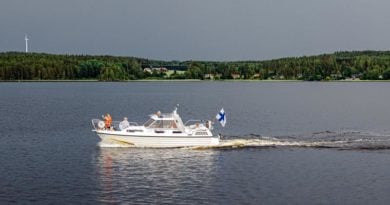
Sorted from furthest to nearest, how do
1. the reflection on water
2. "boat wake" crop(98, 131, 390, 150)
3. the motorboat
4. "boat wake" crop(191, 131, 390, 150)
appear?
"boat wake" crop(191, 131, 390, 150), "boat wake" crop(98, 131, 390, 150), the motorboat, the reflection on water

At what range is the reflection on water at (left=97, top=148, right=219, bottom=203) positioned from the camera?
3847 cm

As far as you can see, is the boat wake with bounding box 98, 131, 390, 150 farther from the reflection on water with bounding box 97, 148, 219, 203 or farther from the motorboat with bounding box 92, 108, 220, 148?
the reflection on water with bounding box 97, 148, 219, 203

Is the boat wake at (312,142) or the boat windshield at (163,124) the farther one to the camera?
the boat wake at (312,142)

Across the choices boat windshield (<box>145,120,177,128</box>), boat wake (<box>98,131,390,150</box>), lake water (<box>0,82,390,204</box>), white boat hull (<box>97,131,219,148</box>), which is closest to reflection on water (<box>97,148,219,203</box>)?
lake water (<box>0,82,390,204</box>)

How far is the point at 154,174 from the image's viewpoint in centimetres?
4491

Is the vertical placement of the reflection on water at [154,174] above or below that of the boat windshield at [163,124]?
below

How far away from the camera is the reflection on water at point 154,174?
3847cm

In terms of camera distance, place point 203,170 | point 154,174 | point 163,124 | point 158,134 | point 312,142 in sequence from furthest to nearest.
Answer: point 312,142 → point 163,124 → point 158,134 → point 203,170 → point 154,174

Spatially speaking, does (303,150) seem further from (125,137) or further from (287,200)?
(287,200)

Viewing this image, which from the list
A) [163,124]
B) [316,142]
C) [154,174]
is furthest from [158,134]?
[316,142]

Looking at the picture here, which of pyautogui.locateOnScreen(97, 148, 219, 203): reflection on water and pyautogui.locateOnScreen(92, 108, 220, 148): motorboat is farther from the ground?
pyautogui.locateOnScreen(92, 108, 220, 148): motorboat

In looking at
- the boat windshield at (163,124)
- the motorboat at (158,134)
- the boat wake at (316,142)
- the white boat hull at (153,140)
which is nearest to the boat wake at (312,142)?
the boat wake at (316,142)

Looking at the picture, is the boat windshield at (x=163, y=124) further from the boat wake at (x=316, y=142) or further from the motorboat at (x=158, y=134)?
the boat wake at (x=316, y=142)

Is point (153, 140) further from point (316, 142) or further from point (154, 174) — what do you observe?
point (316, 142)
